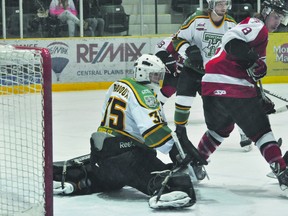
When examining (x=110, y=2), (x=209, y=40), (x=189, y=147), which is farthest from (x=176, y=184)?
(x=110, y=2)

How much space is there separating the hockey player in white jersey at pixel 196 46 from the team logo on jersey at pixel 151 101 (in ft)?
5.45

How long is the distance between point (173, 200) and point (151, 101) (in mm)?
496

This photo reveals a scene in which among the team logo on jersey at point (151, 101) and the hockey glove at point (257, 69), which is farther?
the hockey glove at point (257, 69)

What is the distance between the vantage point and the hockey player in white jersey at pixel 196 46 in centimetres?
566

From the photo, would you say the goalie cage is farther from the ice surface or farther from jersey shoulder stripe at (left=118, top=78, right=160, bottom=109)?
jersey shoulder stripe at (left=118, top=78, right=160, bottom=109)

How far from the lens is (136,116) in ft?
13.0

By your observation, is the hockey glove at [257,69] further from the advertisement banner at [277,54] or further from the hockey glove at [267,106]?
the advertisement banner at [277,54]

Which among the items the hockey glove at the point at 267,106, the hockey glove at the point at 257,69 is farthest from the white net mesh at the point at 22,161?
the hockey glove at the point at 267,106

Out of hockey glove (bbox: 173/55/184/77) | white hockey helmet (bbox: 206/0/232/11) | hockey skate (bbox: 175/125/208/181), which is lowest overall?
hockey skate (bbox: 175/125/208/181)

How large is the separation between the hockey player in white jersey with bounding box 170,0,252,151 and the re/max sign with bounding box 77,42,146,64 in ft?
13.2

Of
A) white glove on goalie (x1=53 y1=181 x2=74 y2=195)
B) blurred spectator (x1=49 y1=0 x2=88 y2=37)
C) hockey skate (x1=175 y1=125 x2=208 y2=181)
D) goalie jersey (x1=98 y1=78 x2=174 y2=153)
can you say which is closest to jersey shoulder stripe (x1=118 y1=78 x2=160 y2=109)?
goalie jersey (x1=98 y1=78 x2=174 y2=153)

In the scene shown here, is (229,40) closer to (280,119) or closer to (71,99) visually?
(280,119)

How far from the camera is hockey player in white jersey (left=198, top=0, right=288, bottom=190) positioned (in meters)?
4.12

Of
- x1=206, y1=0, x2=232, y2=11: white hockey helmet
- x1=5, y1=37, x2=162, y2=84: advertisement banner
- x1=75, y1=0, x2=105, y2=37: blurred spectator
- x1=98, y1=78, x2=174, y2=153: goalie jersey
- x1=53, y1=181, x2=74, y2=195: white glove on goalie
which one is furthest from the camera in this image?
x1=75, y1=0, x2=105, y2=37: blurred spectator
